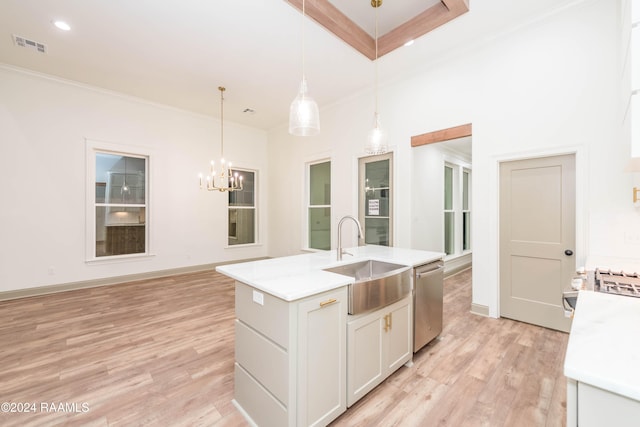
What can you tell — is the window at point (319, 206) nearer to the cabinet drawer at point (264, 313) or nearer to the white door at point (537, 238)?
the white door at point (537, 238)

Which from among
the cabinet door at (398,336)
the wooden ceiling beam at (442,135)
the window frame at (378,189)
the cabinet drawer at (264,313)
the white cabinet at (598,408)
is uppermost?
the wooden ceiling beam at (442,135)

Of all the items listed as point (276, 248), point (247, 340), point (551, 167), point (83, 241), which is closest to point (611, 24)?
point (551, 167)

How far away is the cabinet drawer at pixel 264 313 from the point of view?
1.50 metres

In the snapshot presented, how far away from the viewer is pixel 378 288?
6.26ft

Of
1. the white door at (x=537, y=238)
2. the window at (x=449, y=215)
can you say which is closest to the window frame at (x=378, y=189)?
the white door at (x=537, y=238)

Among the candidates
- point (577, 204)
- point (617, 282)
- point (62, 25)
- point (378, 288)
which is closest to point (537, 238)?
point (577, 204)

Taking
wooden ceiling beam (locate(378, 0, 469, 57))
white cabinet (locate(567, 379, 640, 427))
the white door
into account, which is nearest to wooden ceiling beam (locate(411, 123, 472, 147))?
the white door

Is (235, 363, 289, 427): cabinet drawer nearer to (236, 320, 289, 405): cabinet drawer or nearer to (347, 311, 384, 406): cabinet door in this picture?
(236, 320, 289, 405): cabinet drawer

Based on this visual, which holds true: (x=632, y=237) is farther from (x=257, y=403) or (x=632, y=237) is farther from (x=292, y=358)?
(x=257, y=403)

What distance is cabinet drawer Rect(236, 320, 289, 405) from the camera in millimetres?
1513

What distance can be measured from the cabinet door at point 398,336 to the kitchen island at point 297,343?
0.02m

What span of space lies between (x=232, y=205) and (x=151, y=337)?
4028 millimetres

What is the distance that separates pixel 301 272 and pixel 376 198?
3167 millimetres

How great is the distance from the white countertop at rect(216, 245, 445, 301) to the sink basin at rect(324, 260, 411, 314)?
0.07m
